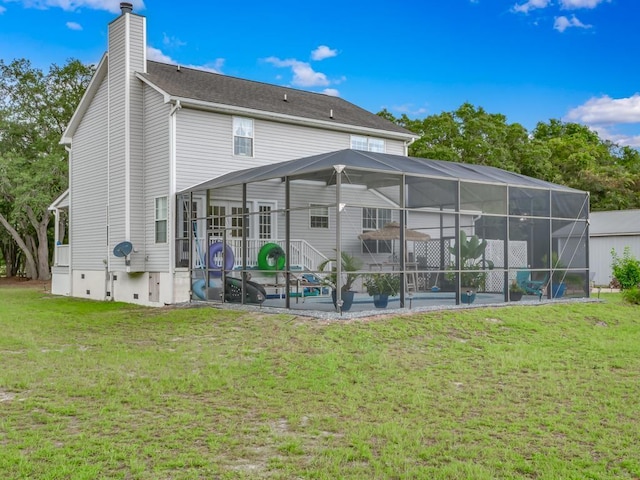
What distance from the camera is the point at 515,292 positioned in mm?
14531

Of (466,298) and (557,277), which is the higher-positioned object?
(557,277)

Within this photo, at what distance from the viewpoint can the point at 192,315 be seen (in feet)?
42.8

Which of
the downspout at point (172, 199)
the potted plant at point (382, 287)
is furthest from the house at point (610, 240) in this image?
the downspout at point (172, 199)

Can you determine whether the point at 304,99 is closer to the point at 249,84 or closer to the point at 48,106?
the point at 249,84

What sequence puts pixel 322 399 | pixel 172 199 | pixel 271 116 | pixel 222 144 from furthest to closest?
pixel 271 116 < pixel 222 144 < pixel 172 199 < pixel 322 399

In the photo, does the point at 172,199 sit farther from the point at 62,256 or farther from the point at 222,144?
the point at 62,256

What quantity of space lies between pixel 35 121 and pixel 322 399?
31524 mm

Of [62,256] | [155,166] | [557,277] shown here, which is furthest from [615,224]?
[62,256]

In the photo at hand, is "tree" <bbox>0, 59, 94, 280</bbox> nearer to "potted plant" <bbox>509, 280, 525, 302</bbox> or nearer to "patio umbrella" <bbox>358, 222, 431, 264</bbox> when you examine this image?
"patio umbrella" <bbox>358, 222, 431, 264</bbox>

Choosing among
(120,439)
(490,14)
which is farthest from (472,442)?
(490,14)

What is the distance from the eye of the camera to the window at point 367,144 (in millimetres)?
20188

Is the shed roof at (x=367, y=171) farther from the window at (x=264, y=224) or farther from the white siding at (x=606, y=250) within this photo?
the white siding at (x=606, y=250)

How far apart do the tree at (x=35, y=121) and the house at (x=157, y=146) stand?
1311cm

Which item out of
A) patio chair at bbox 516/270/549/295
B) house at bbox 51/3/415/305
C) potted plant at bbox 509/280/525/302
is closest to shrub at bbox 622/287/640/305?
patio chair at bbox 516/270/549/295
